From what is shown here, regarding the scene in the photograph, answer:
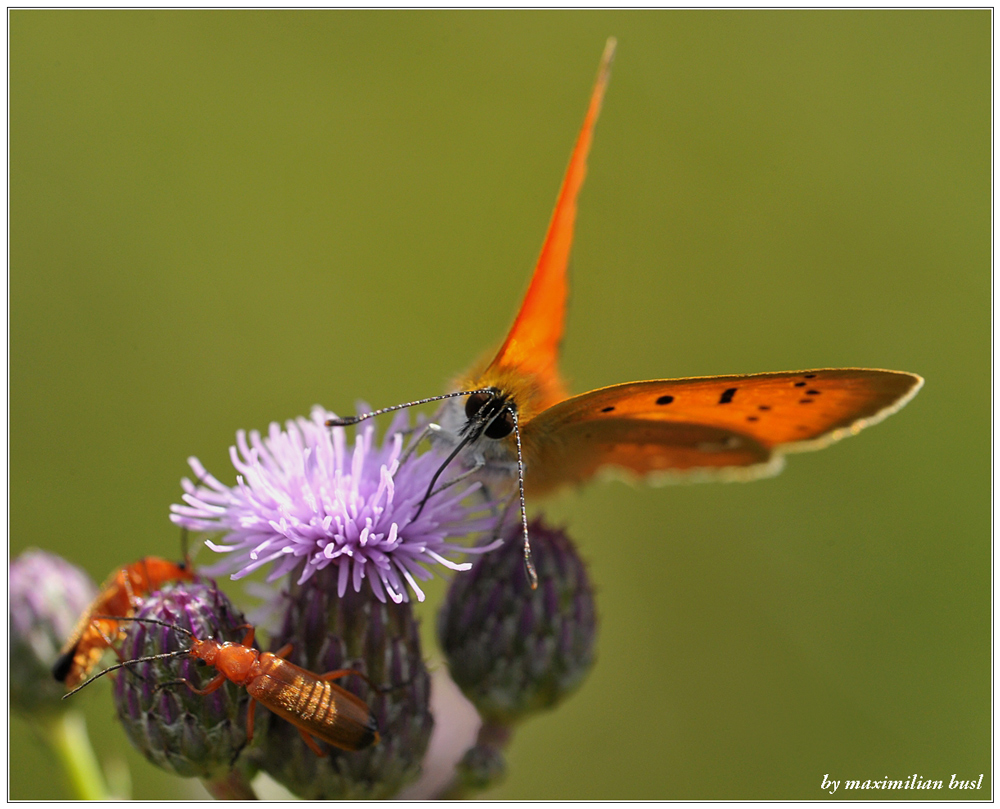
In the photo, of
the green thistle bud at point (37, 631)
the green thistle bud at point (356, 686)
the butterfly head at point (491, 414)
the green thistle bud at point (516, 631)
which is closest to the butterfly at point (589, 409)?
the butterfly head at point (491, 414)

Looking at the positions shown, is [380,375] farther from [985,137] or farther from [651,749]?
[985,137]

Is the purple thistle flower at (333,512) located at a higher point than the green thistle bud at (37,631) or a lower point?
higher

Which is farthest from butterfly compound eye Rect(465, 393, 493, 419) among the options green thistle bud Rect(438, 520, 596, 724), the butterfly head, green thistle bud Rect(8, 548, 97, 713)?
green thistle bud Rect(8, 548, 97, 713)

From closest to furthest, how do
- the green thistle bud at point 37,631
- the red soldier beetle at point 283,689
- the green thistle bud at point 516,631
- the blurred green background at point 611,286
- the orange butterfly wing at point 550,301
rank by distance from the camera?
the red soldier beetle at point 283,689, the orange butterfly wing at point 550,301, the green thistle bud at point 516,631, the green thistle bud at point 37,631, the blurred green background at point 611,286

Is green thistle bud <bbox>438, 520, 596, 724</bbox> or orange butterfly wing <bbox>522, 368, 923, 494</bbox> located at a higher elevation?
orange butterfly wing <bbox>522, 368, 923, 494</bbox>

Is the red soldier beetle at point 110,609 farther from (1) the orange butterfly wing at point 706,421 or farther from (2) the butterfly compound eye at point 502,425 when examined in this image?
(1) the orange butterfly wing at point 706,421

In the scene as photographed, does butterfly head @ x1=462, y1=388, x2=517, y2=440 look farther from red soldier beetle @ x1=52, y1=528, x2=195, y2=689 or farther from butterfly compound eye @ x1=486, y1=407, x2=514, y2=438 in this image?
red soldier beetle @ x1=52, y1=528, x2=195, y2=689

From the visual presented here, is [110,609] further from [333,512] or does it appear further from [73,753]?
[333,512]
